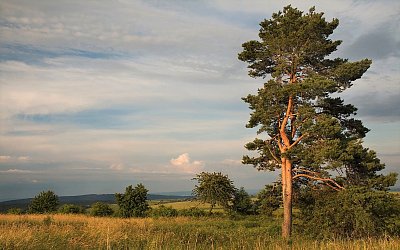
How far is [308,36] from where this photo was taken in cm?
1889

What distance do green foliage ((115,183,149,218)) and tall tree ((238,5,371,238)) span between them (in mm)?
18678

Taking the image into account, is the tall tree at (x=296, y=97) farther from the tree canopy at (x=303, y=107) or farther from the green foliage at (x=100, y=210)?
the green foliage at (x=100, y=210)

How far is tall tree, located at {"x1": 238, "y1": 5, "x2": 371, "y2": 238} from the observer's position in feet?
58.9

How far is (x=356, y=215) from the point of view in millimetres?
15625

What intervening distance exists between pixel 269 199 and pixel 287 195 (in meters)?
1.07

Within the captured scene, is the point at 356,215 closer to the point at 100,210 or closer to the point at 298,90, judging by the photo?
the point at 298,90

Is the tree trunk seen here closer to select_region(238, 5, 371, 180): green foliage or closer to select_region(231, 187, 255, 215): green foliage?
select_region(238, 5, 371, 180): green foliage

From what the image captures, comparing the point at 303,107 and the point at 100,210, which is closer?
the point at 303,107

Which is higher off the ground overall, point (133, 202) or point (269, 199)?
point (269, 199)

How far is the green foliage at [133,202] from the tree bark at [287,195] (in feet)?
65.0

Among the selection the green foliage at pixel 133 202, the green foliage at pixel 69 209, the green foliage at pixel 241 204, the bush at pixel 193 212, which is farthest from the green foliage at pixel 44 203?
the green foliage at pixel 241 204

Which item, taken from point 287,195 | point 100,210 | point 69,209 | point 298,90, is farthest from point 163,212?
point 298,90

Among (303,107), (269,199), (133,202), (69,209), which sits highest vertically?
(303,107)

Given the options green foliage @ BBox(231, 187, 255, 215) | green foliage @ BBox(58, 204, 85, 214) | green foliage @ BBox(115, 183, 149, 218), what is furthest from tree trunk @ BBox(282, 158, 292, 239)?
green foliage @ BBox(58, 204, 85, 214)
